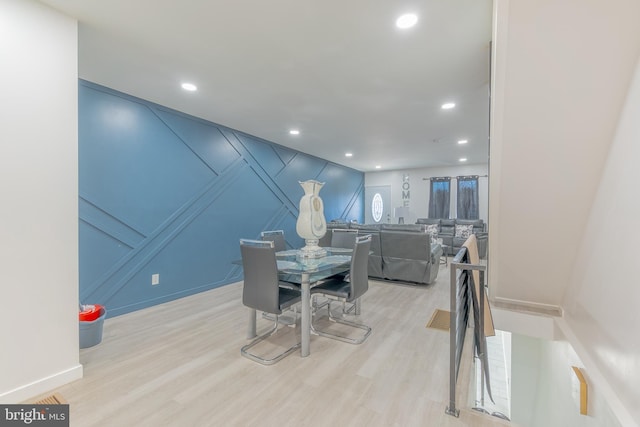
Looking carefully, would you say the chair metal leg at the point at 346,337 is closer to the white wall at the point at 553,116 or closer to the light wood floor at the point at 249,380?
the light wood floor at the point at 249,380

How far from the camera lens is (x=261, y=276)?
219 cm

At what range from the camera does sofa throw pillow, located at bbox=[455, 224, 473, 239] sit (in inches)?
260

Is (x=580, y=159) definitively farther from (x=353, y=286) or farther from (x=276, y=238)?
(x=276, y=238)

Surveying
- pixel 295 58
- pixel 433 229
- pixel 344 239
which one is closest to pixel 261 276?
pixel 344 239

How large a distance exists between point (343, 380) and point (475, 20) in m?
2.66

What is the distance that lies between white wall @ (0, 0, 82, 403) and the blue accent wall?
1.13 metres

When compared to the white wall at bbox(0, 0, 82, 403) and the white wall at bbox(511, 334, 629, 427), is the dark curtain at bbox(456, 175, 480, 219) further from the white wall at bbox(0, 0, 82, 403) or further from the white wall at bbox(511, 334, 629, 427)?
the white wall at bbox(0, 0, 82, 403)

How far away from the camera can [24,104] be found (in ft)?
5.50

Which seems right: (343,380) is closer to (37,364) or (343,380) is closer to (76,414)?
(76,414)

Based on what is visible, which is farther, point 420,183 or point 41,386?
point 420,183

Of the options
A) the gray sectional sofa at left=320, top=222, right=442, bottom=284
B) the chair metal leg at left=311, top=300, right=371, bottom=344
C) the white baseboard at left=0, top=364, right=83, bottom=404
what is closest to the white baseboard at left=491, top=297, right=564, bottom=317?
the gray sectional sofa at left=320, top=222, right=442, bottom=284

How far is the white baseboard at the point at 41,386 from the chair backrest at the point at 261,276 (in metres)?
1.21

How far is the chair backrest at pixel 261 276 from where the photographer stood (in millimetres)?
2135

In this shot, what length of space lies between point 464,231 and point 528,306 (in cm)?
419
